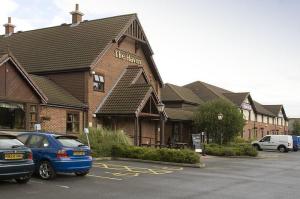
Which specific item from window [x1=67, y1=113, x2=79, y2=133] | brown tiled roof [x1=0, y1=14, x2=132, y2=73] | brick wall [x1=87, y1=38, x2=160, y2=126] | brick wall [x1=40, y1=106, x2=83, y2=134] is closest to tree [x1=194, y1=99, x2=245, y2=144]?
brick wall [x1=87, y1=38, x2=160, y2=126]

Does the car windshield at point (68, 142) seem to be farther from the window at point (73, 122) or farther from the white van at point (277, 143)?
the white van at point (277, 143)

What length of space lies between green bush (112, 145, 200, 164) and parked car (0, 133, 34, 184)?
10354 millimetres

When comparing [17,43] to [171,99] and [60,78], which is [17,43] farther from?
[171,99]

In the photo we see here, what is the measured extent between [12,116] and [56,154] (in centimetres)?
1102

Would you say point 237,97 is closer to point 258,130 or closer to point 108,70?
point 258,130

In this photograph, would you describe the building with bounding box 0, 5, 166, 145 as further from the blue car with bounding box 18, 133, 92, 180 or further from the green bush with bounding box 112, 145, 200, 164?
the blue car with bounding box 18, 133, 92, 180

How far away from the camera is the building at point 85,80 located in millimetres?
24828

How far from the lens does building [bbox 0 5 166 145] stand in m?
24.8

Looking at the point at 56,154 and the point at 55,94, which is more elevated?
the point at 55,94

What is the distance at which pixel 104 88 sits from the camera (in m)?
31.4

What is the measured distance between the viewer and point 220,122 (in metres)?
40.8

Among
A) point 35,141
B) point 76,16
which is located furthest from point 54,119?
point 76,16

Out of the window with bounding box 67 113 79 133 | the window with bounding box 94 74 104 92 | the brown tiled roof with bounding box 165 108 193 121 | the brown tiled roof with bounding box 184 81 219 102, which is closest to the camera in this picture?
→ the window with bounding box 67 113 79 133

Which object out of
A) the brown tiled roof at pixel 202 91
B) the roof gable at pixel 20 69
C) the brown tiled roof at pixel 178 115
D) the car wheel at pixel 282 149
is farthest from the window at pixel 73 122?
the brown tiled roof at pixel 202 91
